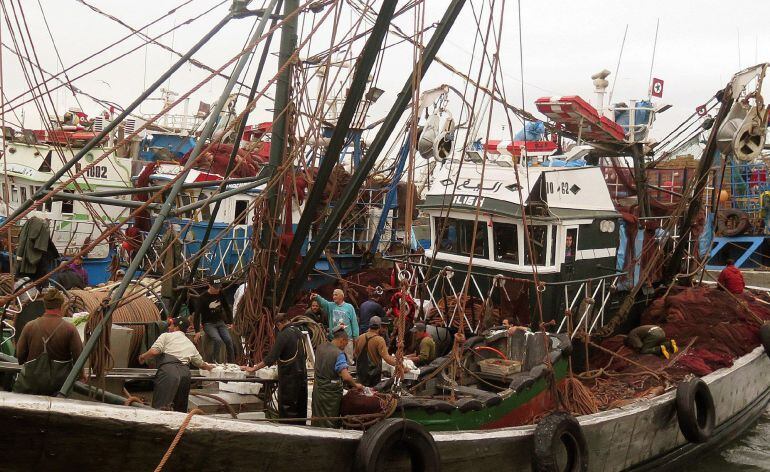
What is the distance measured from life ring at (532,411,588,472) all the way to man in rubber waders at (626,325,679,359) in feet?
12.5

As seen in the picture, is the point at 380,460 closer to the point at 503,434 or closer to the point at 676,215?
the point at 503,434

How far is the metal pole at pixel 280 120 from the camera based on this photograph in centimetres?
955

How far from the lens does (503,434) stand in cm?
825

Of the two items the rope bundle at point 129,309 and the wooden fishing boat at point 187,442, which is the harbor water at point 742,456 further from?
the rope bundle at point 129,309

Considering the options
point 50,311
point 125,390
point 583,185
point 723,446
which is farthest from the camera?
point 723,446

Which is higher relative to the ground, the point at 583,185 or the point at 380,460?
the point at 583,185

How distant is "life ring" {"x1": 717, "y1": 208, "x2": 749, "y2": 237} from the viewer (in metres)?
28.2

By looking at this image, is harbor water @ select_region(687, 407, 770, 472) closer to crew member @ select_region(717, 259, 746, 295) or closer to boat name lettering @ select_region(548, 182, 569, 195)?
crew member @ select_region(717, 259, 746, 295)

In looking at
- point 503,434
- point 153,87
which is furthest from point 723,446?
point 153,87

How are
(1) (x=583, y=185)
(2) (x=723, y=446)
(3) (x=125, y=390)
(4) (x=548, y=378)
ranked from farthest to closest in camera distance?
1. (2) (x=723, y=446)
2. (1) (x=583, y=185)
3. (4) (x=548, y=378)
4. (3) (x=125, y=390)

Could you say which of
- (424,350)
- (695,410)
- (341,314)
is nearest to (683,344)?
(695,410)

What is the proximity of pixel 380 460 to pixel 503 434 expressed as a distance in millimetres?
1762

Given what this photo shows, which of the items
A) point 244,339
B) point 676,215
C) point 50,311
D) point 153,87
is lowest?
point 244,339

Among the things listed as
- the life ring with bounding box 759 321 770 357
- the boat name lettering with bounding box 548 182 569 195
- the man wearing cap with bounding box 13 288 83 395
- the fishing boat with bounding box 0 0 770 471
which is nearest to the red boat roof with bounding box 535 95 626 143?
the fishing boat with bounding box 0 0 770 471
